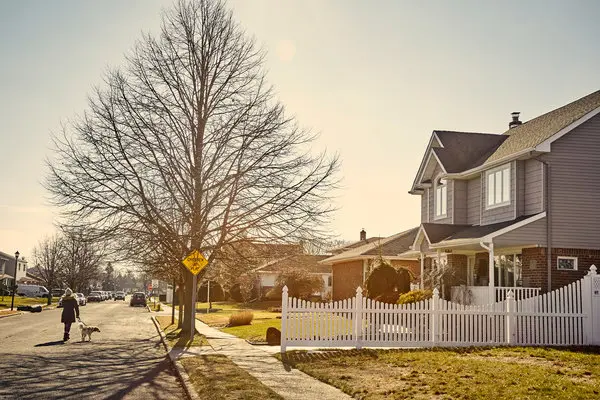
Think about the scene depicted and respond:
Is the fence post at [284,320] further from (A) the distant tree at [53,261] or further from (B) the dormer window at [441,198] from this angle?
(A) the distant tree at [53,261]

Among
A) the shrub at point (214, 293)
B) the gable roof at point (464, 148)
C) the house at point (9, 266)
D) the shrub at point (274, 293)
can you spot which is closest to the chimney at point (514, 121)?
the gable roof at point (464, 148)

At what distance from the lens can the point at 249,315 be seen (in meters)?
32.0

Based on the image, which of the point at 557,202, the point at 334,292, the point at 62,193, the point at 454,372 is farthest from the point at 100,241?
the point at 334,292

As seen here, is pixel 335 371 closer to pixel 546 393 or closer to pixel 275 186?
pixel 546 393

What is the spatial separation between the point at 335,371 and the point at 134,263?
14.0 meters

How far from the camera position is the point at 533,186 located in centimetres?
2341

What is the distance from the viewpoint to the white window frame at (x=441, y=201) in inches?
1150

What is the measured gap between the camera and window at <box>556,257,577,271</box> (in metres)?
22.6

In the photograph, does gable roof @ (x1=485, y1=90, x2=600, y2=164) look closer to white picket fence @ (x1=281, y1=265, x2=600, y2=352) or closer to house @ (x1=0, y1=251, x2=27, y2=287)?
white picket fence @ (x1=281, y1=265, x2=600, y2=352)

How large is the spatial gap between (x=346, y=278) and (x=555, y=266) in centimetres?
2194

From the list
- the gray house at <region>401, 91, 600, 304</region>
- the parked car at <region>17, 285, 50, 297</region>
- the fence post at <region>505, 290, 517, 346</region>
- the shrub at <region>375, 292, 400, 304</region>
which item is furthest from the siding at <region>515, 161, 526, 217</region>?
the parked car at <region>17, 285, 50, 297</region>

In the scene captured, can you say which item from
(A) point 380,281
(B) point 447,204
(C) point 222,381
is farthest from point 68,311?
(B) point 447,204

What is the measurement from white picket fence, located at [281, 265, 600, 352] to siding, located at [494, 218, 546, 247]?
3021 mm

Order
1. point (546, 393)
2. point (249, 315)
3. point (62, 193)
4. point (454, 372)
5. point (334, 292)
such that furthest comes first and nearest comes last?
point (334, 292)
point (249, 315)
point (62, 193)
point (454, 372)
point (546, 393)
